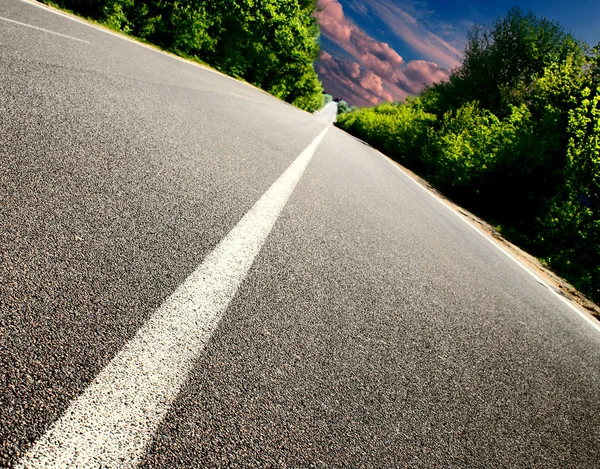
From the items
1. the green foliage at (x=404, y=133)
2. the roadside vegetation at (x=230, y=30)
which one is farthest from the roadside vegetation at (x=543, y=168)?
the roadside vegetation at (x=230, y=30)

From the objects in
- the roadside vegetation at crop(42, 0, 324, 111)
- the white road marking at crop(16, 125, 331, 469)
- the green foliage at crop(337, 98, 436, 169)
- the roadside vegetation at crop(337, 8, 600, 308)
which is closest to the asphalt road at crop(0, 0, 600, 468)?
the white road marking at crop(16, 125, 331, 469)

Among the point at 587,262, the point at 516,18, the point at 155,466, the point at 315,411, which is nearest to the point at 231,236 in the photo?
the point at 315,411

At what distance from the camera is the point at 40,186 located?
74.6 inches

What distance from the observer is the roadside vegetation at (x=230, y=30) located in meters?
15.2

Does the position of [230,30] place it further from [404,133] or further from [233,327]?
[233,327]

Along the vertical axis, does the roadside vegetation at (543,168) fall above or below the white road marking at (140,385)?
above

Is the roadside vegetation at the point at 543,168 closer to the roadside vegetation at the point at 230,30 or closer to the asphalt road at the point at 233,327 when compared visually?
the asphalt road at the point at 233,327

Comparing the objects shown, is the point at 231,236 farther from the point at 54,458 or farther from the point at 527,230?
the point at 527,230

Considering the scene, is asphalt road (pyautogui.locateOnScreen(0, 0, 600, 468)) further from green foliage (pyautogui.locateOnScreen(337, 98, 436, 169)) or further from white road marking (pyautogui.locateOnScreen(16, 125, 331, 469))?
green foliage (pyautogui.locateOnScreen(337, 98, 436, 169))

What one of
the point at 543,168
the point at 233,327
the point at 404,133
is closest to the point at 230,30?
the point at 404,133

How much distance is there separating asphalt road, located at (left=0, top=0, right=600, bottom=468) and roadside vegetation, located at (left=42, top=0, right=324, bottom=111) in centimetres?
1400

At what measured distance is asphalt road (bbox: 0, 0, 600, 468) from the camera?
1.05 m

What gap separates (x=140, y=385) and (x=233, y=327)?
0.49 metres

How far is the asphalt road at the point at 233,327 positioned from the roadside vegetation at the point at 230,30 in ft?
45.9
